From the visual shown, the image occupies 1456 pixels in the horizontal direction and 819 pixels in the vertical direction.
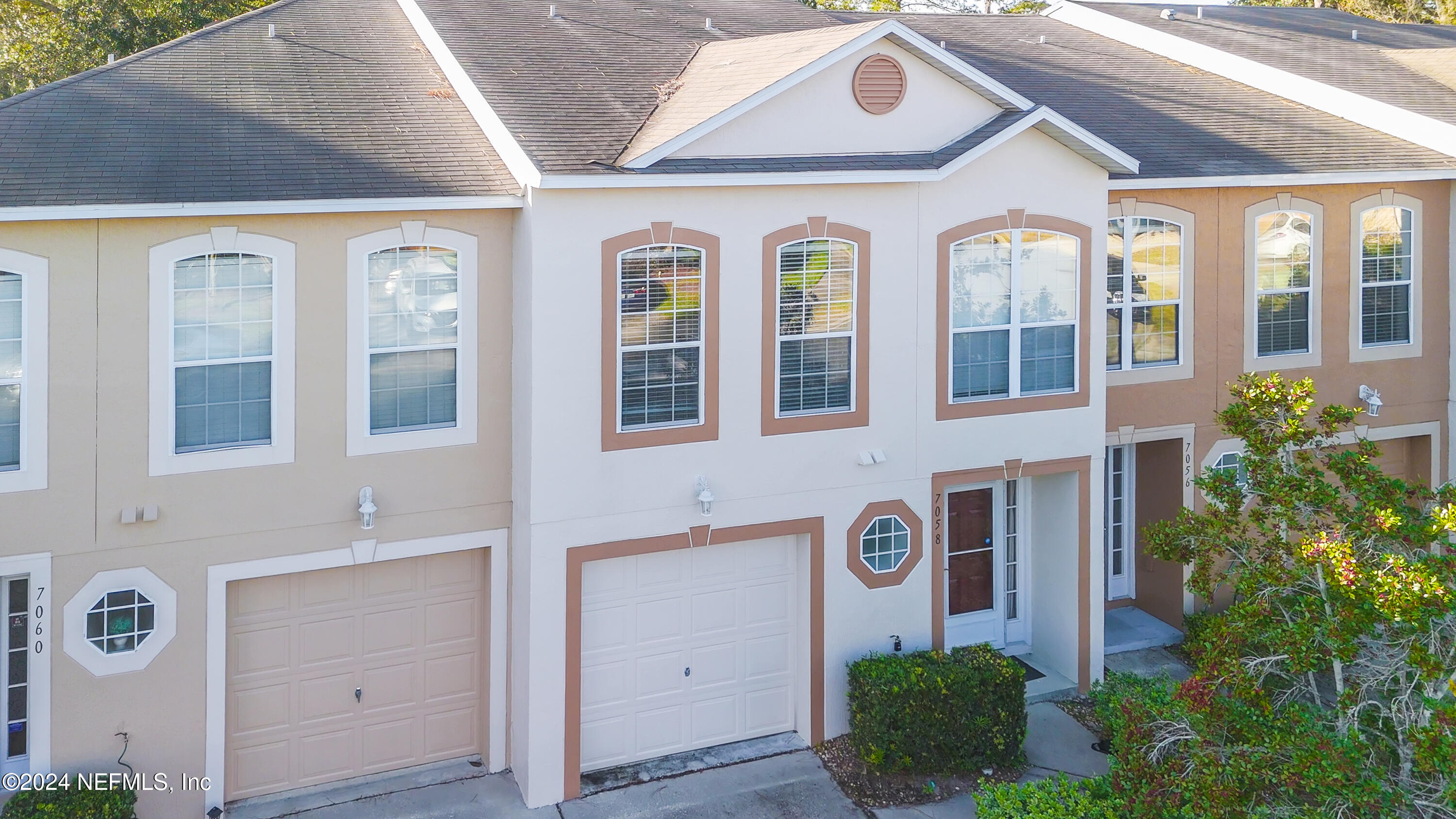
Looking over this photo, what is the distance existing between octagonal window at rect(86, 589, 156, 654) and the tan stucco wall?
217 mm

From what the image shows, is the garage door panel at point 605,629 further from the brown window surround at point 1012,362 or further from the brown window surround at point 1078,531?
the brown window surround at point 1012,362

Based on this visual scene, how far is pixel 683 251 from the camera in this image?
38.5 ft

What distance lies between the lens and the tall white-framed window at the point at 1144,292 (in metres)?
14.6

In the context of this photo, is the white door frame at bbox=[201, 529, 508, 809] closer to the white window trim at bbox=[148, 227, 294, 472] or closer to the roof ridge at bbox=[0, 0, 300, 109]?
the white window trim at bbox=[148, 227, 294, 472]

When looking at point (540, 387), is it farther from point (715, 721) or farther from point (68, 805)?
point (68, 805)

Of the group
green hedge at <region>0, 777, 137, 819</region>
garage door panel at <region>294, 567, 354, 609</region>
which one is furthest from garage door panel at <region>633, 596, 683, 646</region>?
green hedge at <region>0, 777, 137, 819</region>

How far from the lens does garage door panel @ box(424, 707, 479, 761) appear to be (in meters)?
12.1

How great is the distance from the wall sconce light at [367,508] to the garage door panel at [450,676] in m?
1.58

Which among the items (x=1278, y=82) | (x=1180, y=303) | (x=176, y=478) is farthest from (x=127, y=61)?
(x=1278, y=82)

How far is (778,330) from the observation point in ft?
40.1

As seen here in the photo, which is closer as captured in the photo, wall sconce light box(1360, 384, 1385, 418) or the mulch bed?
the mulch bed

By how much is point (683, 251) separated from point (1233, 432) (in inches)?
199

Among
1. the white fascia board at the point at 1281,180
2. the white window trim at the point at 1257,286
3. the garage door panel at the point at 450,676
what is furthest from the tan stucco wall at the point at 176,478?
the white window trim at the point at 1257,286

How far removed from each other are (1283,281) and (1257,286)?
0.39 metres
